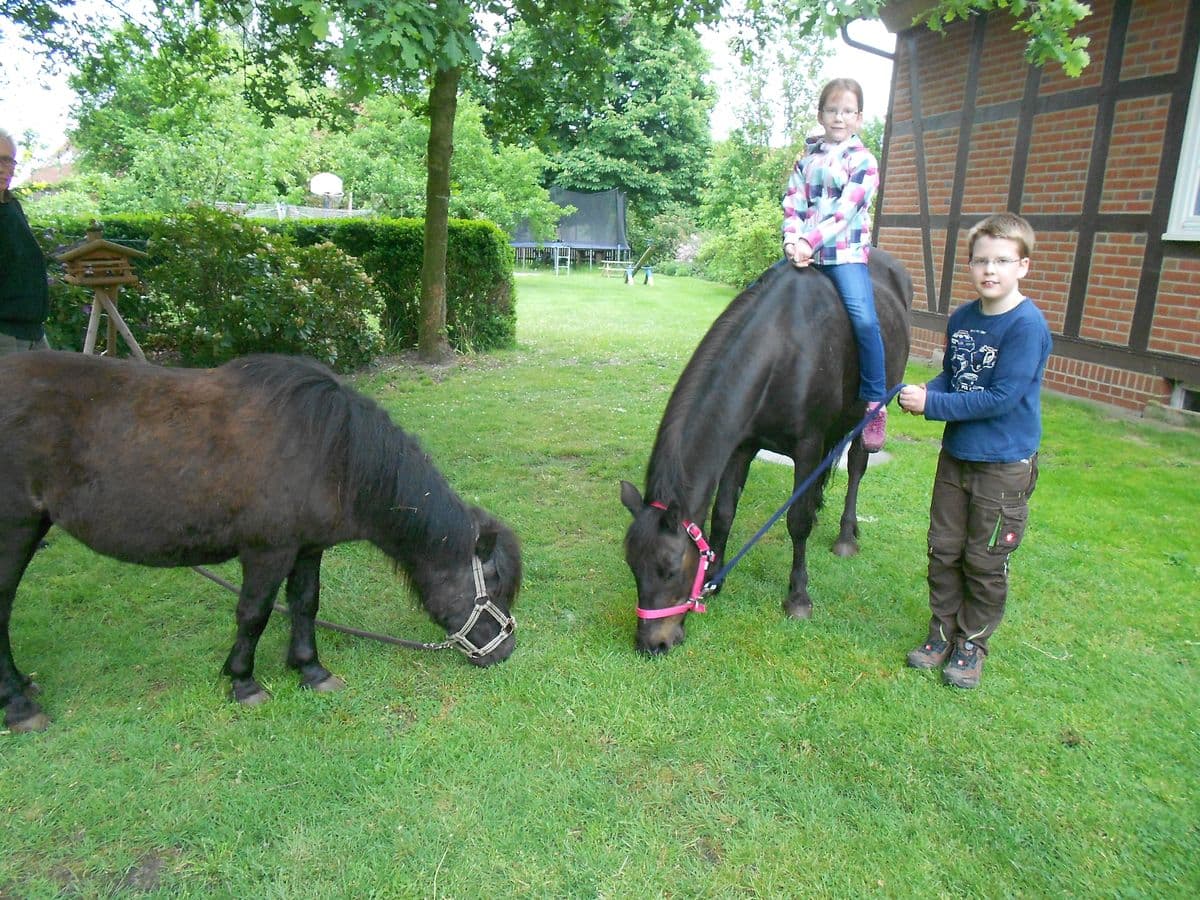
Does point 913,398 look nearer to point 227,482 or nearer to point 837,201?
point 837,201

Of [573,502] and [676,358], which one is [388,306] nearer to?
[676,358]

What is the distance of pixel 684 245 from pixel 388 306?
26249 millimetres

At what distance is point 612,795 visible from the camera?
2.51 meters

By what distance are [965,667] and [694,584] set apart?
1.24 meters

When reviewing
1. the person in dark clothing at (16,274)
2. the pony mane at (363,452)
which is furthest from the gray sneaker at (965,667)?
the person in dark clothing at (16,274)

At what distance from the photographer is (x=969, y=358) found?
9.93 feet

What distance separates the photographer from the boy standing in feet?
9.35

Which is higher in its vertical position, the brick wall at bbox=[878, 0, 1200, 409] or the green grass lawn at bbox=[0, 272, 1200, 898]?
the brick wall at bbox=[878, 0, 1200, 409]

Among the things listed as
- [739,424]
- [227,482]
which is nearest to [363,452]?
[227,482]

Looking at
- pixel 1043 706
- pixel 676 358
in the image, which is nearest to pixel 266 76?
pixel 676 358

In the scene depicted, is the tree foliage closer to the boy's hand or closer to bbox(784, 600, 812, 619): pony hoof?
bbox(784, 600, 812, 619): pony hoof

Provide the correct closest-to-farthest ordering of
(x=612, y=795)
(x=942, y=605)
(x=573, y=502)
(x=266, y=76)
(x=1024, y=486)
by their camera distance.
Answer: (x=612, y=795), (x=1024, y=486), (x=942, y=605), (x=573, y=502), (x=266, y=76)

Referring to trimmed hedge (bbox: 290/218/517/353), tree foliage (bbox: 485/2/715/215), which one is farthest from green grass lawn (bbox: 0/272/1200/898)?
tree foliage (bbox: 485/2/715/215)

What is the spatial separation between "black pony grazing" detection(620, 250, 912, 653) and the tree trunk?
638 cm
